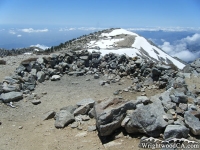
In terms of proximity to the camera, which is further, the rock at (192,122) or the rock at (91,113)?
the rock at (91,113)

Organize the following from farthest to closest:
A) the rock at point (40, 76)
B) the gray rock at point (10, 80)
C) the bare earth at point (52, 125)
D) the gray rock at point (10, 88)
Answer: the rock at point (40, 76) < the gray rock at point (10, 80) < the gray rock at point (10, 88) < the bare earth at point (52, 125)

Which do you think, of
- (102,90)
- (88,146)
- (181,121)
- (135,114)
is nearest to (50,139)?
(88,146)

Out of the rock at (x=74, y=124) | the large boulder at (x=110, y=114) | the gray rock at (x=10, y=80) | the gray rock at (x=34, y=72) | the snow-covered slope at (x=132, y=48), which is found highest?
the large boulder at (x=110, y=114)

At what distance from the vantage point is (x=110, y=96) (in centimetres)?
1165

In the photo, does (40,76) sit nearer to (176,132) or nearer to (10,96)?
(10,96)

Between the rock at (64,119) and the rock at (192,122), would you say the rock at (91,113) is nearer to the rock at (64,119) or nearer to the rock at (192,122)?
the rock at (64,119)

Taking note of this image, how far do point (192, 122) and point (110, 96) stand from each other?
5.46 metres

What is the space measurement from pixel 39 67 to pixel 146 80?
895cm

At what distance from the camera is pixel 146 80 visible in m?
15.2

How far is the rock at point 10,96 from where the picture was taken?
11.9 metres

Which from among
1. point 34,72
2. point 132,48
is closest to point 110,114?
point 34,72

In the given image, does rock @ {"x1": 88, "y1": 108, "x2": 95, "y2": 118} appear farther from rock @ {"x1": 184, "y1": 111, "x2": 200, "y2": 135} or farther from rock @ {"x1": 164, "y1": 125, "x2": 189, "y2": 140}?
rock @ {"x1": 184, "y1": 111, "x2": 200, "y2": 135}

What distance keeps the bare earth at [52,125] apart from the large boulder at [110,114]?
43 cm

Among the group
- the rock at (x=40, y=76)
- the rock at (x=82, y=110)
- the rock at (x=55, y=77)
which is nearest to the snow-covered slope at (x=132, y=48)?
the rock at (x=55, y=77)
